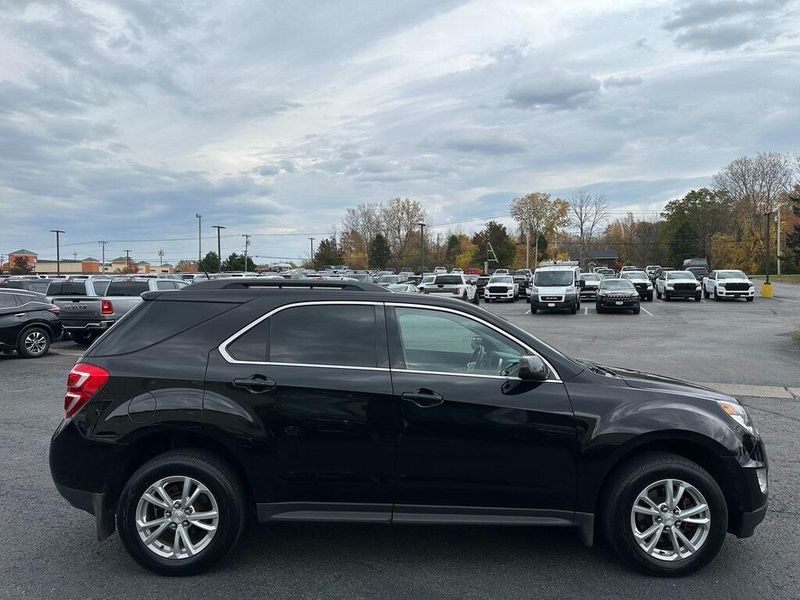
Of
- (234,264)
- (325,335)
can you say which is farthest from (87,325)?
(234,264)

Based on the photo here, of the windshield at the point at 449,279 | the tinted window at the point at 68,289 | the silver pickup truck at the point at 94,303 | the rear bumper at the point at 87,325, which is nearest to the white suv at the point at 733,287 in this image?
the windshield at the point at 449,279

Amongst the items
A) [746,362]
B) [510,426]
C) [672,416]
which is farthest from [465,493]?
[746,362]

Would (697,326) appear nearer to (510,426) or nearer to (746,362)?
(746,362)

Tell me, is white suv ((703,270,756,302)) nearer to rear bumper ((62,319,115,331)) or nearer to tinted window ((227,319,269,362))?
rear bumper ((62,319,115,331))

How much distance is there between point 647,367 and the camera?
12.0m

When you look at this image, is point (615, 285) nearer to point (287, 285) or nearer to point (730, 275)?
point (730, 275)

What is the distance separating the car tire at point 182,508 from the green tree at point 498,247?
107517 mm

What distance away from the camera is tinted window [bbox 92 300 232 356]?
3.91 metres

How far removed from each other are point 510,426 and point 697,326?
19199 millimetres

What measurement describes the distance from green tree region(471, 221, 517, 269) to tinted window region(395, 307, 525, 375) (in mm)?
106901

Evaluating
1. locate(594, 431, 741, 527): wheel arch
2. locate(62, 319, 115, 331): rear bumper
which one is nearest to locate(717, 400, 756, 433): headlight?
locate(594, 431, 741, 527): wheel arch

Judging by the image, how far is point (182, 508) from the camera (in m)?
3.68

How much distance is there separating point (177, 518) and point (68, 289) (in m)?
14.6

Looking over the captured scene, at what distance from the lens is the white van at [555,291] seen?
1060 inches
